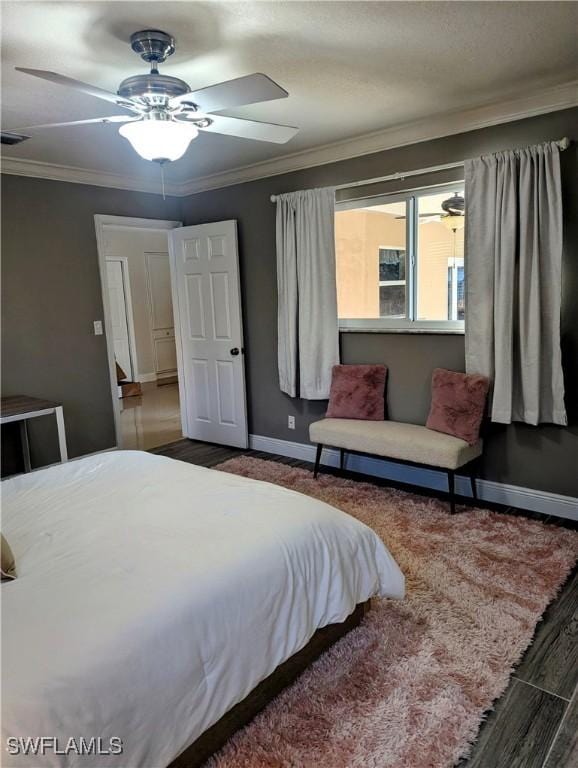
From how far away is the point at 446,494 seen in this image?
364cm

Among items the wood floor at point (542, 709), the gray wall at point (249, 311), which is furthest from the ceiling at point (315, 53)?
the wood floor at point (542, 709)

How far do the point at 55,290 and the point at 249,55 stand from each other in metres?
2.63

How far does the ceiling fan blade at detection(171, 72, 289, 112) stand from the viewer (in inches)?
71.1

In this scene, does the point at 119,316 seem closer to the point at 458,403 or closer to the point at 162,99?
the point at 458,403

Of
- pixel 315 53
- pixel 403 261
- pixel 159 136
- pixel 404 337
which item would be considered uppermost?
pixel 315 53

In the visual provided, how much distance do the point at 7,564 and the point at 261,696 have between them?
959 millimetres

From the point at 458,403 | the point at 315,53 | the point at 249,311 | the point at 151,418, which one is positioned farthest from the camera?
the point at 151,418

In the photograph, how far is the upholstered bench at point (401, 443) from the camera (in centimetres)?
319

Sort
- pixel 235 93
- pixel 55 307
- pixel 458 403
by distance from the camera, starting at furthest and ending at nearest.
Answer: pixel 55 307 → pixel 458 403 → pixel 235 93

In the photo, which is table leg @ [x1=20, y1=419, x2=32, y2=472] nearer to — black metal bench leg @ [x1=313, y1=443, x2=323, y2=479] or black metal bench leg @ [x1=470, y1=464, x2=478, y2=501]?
black metal bench leg @ [x1=313, y1=443, x2=323, y2=479]

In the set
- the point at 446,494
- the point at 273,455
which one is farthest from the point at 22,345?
the point at 446,494

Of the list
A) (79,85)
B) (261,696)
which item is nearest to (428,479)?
(261,696)

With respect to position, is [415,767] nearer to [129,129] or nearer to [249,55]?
[129,129]

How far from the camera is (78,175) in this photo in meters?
4.18
